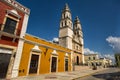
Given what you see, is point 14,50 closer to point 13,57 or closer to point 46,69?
point 13,57

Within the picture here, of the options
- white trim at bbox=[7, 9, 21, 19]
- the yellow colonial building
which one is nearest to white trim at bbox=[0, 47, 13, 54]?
the yellow colonial building

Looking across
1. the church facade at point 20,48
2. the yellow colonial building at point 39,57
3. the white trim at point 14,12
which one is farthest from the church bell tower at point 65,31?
the white trim at point 14,12

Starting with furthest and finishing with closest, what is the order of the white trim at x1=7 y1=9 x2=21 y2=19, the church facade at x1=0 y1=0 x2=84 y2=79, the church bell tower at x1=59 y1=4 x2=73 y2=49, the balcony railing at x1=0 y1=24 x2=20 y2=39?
the church bell tower at x1=59 y1=4 x2=73 y2=49 → the white trim at x1=7 y1=9 x2=21 y2=19 → the church facade at x1=0 y1=0 x2=84 y2=79 → the balcony railing at x1=0 y1=24 x2=20 y2=39

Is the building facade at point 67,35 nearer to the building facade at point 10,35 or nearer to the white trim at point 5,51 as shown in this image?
the building facade at point 10,35

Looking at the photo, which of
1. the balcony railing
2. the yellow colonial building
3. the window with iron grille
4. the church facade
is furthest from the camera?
the yellow colonial building

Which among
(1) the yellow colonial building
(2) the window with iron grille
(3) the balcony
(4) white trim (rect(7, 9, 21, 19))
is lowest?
(1) the yellow colonial building

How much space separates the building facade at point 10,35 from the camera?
31.4 feet

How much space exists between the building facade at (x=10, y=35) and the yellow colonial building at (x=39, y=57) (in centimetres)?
112

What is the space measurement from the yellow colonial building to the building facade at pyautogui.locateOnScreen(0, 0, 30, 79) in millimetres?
1119

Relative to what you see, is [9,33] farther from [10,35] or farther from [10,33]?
[10,35]

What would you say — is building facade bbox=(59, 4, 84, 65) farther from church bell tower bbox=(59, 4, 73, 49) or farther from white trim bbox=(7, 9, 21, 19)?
white trim bbox=(7, 9, 21, 19)

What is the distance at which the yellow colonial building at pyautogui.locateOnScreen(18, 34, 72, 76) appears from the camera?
39.7 ft

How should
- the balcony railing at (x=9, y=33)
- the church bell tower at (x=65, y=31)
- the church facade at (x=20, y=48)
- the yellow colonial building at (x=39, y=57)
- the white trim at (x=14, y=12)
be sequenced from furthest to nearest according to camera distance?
the church bell tower at (x=65, y=31) < the yellow colonial building at (x=39, y=57) < the white trim at (x=14, y=12) < the church facade at (x=20, y=48) < the balcony railing at (x=9, y=33)

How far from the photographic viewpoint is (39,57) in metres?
14.2
